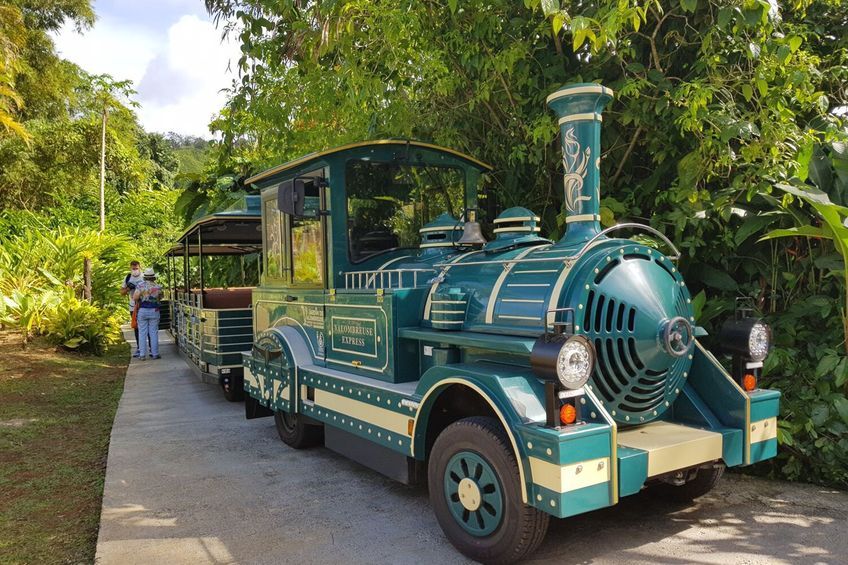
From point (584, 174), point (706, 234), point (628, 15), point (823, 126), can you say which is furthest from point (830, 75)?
point (584, 174)

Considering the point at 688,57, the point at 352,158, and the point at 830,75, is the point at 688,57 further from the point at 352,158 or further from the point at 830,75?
the point at 352,158

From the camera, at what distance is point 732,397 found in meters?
3.54

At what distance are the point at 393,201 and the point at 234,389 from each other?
4.01 metres

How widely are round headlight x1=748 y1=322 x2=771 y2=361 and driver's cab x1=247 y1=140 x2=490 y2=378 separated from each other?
1.88 meters

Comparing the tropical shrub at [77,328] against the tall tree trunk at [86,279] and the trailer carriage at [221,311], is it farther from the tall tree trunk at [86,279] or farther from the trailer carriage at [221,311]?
the tall tree trunk at [86,279]

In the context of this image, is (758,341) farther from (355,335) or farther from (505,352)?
(355,335)

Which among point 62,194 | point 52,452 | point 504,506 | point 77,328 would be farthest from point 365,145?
point 62,194

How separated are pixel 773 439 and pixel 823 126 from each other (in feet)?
8.29

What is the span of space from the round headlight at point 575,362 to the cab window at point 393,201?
88.2 inches

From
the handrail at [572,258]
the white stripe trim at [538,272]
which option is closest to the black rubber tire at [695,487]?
the handrail at [572,258]

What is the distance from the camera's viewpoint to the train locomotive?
291cm

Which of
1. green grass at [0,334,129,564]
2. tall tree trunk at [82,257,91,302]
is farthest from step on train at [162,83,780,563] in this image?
tall tree trunk at [82,257,91,302]

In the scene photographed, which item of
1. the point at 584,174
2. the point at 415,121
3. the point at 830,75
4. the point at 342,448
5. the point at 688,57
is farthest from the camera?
the point at 415,121

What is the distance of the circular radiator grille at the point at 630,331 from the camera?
127 inches
